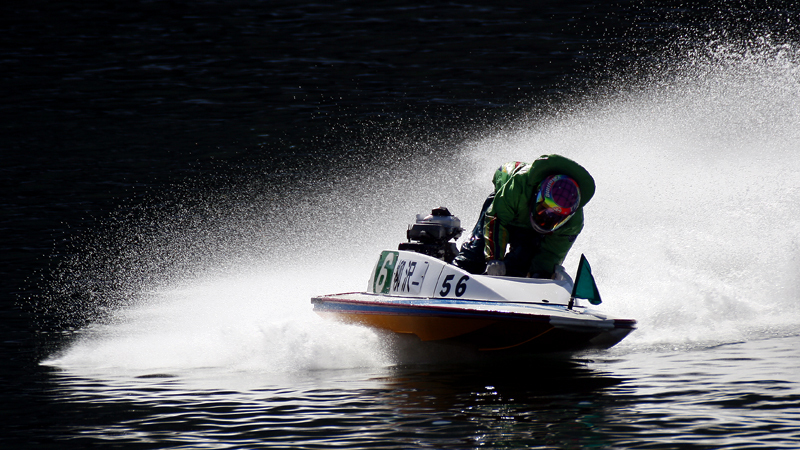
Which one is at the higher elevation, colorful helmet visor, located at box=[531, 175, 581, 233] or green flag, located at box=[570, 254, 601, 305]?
colorful helmet visor, located at box=[531, 175, 581, 233]

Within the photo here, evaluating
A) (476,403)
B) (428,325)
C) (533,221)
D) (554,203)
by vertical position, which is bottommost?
(476,403)

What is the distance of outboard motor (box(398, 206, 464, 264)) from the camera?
9234 mm

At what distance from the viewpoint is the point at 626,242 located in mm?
11539

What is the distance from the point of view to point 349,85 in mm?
31750

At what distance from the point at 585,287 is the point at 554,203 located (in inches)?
45.1

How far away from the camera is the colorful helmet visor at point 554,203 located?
26.2 feet

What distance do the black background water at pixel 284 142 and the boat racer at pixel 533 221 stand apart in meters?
1.15

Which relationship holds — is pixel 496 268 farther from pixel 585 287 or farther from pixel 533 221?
pixel 585 287

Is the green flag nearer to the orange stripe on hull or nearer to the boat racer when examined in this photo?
the orange stripe on hull

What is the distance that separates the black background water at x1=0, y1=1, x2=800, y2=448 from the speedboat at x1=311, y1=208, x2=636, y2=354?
12.4 inches

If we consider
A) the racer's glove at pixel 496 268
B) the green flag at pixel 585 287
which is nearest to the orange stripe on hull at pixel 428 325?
the green flag at pixel 585 287

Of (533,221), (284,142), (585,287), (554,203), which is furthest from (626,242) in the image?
(284,142)

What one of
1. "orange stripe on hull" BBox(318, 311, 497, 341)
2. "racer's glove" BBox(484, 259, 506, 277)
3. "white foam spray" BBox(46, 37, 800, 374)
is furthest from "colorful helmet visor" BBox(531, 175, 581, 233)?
"white foam spray" BBox(46, 37, 800, 374)

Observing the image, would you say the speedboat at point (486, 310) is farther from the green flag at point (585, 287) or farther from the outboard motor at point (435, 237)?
the outboard motor at point (435, 237)
